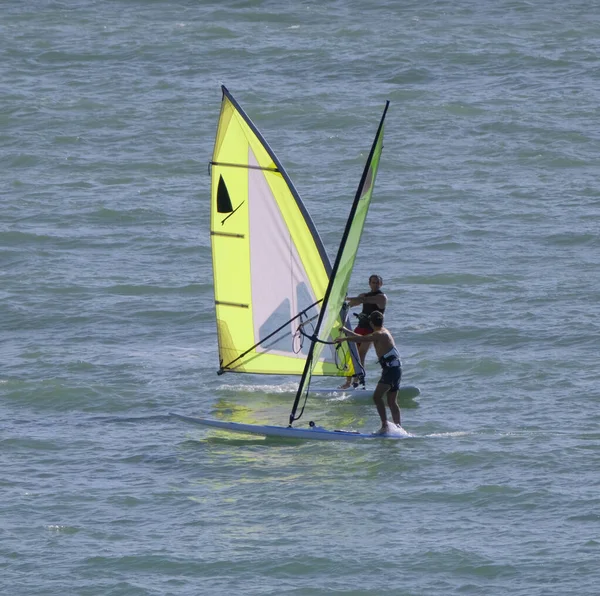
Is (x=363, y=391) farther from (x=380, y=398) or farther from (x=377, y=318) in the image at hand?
(x=377, y=318)

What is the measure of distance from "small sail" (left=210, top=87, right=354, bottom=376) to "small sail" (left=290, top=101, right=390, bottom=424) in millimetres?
1479

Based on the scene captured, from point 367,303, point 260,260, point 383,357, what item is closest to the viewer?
point 383,357

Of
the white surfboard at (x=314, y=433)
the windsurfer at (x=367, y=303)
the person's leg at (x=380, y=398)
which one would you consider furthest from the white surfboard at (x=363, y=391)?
the person's leg at (x=380, y=398)

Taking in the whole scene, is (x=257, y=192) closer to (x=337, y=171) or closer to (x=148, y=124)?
(x=337, y=171)

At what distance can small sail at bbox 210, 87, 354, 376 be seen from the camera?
18.7 meters

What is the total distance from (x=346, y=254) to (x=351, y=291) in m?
8.09

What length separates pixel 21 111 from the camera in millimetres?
38219

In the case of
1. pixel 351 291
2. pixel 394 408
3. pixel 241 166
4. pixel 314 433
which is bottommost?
pixel 351 291

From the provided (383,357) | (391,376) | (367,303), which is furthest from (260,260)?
(391,376)

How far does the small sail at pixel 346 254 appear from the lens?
631 inches

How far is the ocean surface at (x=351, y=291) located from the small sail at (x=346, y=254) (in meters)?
1.38

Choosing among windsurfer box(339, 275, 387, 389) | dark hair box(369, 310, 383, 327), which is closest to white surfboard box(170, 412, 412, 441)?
A: dark hair box(369, 310, 383, 327)

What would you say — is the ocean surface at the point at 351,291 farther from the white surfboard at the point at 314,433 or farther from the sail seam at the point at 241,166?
the sail seam at the point at 241,166

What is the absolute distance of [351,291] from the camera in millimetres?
24469
